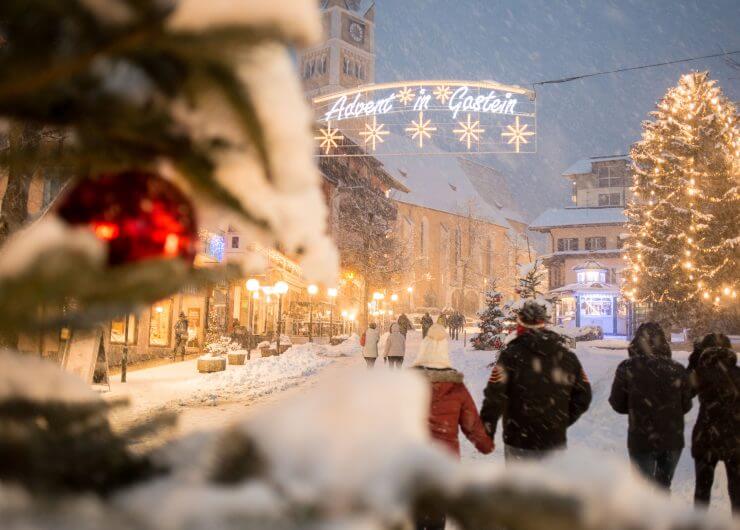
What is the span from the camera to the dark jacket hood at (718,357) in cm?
502

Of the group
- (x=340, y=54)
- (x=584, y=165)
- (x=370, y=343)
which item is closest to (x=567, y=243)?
(x=584, y=165)

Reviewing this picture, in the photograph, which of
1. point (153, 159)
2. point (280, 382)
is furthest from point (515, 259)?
point (153, 159)

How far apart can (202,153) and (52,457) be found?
38cm

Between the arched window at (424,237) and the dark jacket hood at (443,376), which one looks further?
the arched window at (424,237)

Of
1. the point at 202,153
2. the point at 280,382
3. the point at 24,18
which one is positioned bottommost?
the point at 280,382

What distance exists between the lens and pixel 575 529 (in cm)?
54

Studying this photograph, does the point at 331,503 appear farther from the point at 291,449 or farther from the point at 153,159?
the point at 153,159

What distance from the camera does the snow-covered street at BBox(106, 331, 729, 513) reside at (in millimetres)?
6875

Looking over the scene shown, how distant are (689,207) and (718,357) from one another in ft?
64.6

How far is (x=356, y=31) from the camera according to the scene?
82.9 metres

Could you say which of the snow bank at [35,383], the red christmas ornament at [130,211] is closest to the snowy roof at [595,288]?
the red christmas ornament at [130,211]

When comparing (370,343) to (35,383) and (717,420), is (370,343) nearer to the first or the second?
(717,420)

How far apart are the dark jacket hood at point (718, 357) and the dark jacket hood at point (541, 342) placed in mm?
1804

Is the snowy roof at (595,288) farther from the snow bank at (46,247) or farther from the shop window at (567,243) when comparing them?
the snow bank at (46,247)
